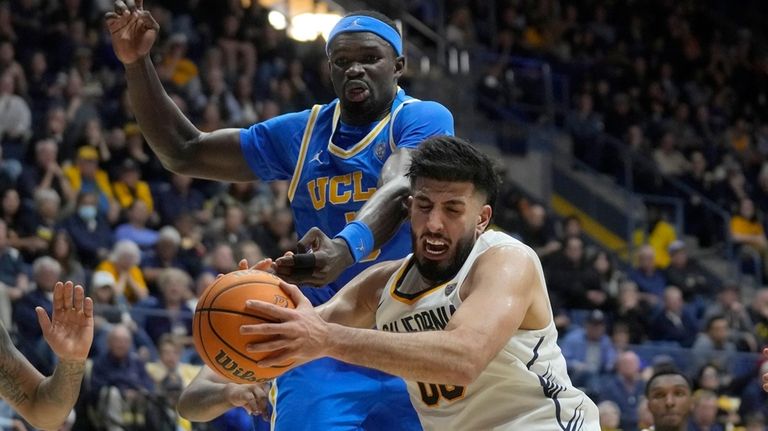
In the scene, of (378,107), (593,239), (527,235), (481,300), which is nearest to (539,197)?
(593,239)

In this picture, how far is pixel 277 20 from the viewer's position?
18.0 metres

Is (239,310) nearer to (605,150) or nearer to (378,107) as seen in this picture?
(378,107)

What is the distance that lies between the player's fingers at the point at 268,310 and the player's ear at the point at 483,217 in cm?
101

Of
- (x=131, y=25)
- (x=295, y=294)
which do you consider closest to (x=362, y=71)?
(x=131, y=25)

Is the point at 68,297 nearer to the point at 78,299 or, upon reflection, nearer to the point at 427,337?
the point at 78,299

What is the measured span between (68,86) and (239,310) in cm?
984

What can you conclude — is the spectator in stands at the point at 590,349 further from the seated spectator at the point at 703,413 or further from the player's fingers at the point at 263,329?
the player's fingers at the point at 263,329

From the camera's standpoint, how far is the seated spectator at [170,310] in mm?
11070

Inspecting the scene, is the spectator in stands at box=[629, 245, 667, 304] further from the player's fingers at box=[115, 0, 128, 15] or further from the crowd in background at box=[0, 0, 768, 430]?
the player's fingers at box=[115, 0, 128, 15]

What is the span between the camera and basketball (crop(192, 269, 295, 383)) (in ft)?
13.8

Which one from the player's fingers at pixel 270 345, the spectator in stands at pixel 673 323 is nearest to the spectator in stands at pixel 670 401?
the player's fingers at pixel 270 345

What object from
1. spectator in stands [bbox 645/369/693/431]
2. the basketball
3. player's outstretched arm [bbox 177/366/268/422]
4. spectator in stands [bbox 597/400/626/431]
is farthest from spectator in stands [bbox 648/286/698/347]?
the basketball

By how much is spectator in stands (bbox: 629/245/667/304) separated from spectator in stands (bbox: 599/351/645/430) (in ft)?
12.5

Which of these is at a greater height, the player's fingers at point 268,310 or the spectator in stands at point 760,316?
the player's fingers at point 268,310
